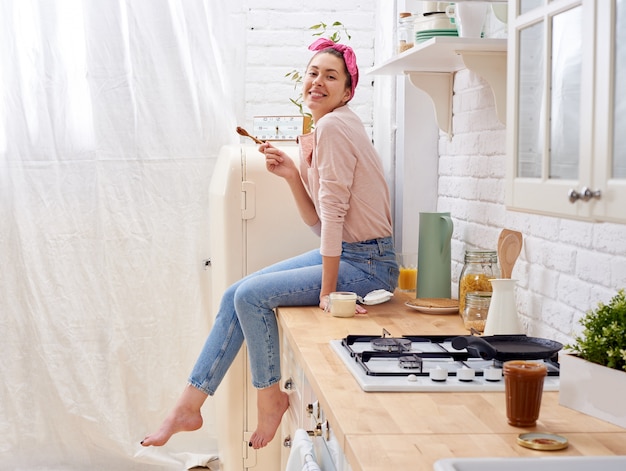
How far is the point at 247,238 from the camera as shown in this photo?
11.8ft

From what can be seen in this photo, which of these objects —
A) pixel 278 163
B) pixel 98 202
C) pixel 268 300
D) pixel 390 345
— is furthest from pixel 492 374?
pixel 98 202

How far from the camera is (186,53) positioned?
407 centimetres

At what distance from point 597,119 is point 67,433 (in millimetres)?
3259

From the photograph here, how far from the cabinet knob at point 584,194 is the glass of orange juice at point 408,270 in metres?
1.90

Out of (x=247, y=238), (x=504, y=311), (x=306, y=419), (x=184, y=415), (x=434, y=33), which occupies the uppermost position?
(x=434, y=33)

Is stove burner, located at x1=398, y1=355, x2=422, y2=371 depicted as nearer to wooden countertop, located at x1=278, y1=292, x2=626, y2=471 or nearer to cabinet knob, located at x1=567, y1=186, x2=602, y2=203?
wooden countertop, located at x1=278, y1=292, x2=626, y2=471

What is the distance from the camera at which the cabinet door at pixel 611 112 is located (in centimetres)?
138

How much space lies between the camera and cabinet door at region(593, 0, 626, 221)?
4.52 ft

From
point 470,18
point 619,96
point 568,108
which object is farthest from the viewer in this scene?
point 470,18

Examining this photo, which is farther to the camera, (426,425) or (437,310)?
(437,310)

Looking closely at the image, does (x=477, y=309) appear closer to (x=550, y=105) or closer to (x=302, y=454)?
(x=302, y=454)

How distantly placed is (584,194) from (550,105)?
245 millimetres

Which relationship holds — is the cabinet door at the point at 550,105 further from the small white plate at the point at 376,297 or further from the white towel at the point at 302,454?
the small white plate at the point at 376,297

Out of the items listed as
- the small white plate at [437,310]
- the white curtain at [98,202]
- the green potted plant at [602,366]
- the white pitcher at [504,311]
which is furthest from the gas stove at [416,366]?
the white curtain at [98,202]
